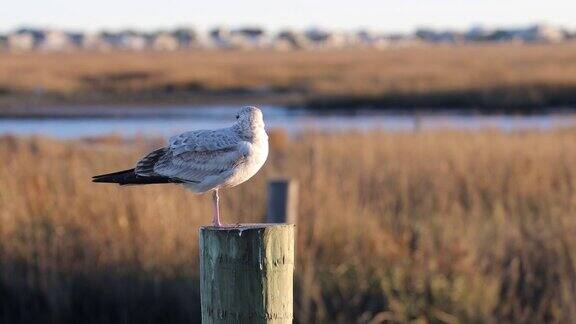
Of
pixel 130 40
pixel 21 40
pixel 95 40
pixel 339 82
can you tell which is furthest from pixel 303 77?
pixel 95 40

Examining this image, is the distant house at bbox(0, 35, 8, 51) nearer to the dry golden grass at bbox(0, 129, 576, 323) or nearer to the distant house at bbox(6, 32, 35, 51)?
the distant house at bbox(6, 32, 35, 51)

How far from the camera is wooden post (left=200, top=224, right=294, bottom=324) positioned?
11.7 ft

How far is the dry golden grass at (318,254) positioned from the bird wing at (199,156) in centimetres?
380

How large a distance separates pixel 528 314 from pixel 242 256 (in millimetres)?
4930

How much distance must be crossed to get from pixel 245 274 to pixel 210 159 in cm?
80

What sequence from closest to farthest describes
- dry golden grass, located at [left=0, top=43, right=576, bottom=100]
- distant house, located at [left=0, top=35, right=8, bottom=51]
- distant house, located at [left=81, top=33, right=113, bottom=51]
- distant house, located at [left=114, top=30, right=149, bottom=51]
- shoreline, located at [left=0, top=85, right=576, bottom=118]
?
shoreline, located at [left=0, top=85, right=576, bottom=118]
dry golden grass, located at [left=0, top=43, right=576, bottom=100]
distant house, located at [left=0, top=35, right=8, bottom=51]
distant house, located at [left=114, top=30, right=149, bottom=51]
distant house, located at [left=81, top=33, right=113, bottom=51]

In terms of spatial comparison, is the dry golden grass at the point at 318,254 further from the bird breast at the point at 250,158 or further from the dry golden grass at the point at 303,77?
the dry golden grass at the point at 303,77

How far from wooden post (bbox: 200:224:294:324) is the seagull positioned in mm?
586

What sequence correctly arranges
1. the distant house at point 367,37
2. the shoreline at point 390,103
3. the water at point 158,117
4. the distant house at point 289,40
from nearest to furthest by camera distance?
the water at point 158,117, the shoreline at point 390,103, the distant house at point 289,40, the distant house at point 367,37

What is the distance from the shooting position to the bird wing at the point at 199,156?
13.7ft

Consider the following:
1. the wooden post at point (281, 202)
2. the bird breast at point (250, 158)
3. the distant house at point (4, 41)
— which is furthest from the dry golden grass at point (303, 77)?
the distant house at point (4, 41)

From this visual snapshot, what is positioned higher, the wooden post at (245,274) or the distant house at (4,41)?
the distant house at (4,41)

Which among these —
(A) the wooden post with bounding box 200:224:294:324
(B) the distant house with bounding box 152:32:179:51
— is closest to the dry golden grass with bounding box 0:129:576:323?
(A) the wooden post with bounding box 200:224:294:324

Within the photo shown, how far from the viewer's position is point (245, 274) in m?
3.56
